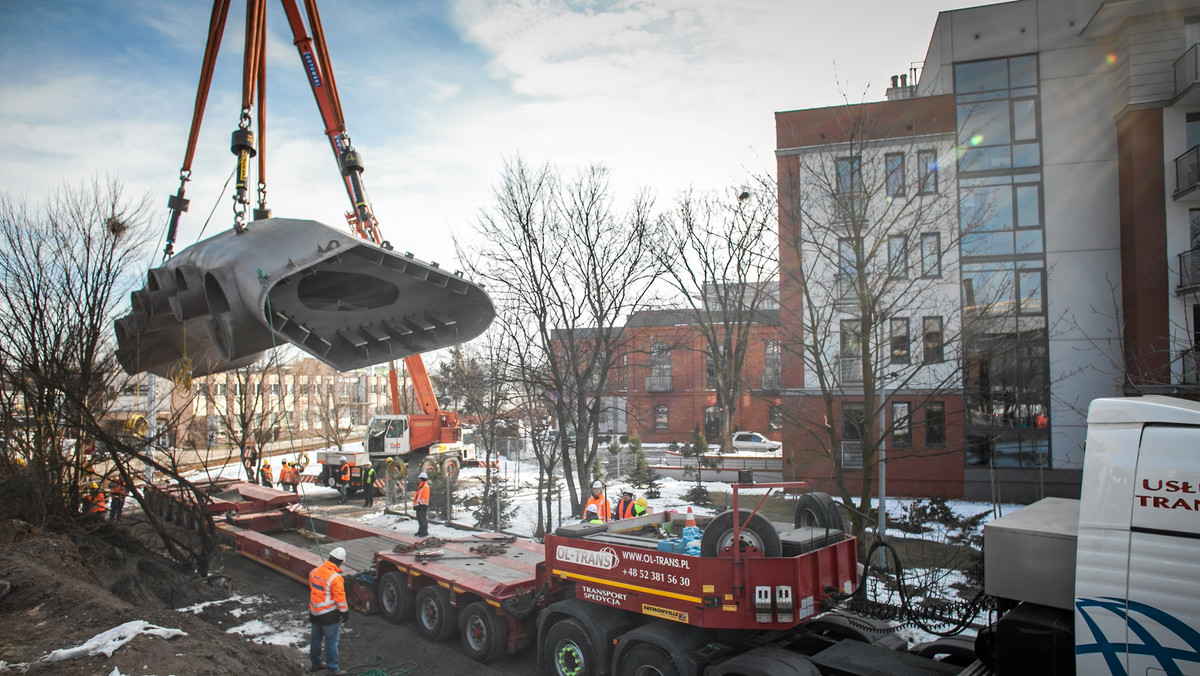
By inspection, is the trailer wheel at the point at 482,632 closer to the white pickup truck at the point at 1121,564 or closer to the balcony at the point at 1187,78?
the white pickup truck at the point at 1121,564

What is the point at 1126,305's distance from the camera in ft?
63.9

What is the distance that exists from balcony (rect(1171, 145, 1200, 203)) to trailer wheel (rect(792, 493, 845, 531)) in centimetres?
1766

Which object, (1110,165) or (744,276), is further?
(744,276)

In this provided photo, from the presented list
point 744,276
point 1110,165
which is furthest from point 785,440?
point 1110,165

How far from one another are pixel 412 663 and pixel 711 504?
14195mm

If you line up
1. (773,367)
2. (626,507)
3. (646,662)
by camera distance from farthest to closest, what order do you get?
(773,367), (626,507), (646,662)

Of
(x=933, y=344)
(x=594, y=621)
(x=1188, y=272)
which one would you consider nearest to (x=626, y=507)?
(x=594, y=621)

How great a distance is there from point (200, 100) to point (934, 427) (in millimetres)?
21107

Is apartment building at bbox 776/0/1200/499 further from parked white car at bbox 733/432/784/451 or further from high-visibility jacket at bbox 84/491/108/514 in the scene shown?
high-visibility jacket at bbox 84/491/108/514

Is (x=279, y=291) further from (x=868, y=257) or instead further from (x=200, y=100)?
(x=868, y=257)

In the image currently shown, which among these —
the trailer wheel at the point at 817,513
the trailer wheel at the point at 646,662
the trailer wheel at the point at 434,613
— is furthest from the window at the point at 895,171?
the trailer wheel at the point at 434,613

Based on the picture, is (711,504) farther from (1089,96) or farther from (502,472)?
(1089,96)

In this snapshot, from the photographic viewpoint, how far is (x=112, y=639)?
6027 mm

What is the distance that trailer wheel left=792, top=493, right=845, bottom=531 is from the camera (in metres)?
7.46
